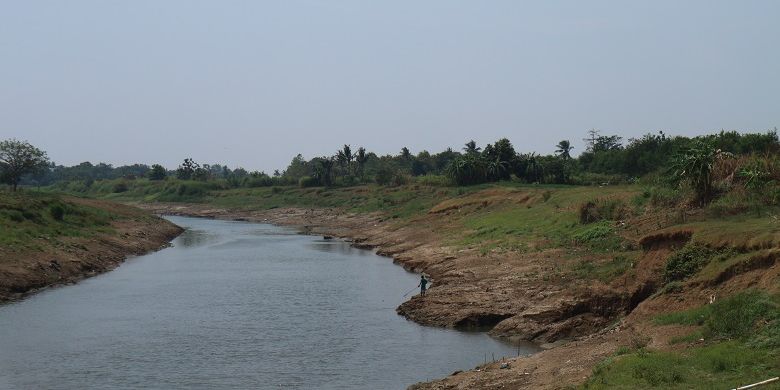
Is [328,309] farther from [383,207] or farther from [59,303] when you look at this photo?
[383,207]

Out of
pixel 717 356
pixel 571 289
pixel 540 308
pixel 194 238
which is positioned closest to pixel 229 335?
pixel 540 308

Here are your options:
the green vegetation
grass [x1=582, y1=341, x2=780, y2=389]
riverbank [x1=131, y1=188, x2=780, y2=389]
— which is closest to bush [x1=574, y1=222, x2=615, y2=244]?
riverbank [x1=131, y1=188, x2=780, y2=389]

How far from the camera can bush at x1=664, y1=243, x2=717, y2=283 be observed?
33.2 m

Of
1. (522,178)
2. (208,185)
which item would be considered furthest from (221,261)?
(208,185)

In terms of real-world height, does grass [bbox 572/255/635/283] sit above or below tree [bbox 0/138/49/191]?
below

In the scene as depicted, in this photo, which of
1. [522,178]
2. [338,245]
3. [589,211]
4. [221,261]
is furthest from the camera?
[522,178]

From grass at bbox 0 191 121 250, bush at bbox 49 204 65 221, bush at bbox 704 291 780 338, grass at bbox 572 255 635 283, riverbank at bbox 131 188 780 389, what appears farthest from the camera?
bush at bbox 49 204 65 221

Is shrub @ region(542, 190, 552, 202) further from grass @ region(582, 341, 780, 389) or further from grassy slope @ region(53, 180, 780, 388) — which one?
grass @ region(582, 341, 780, 389)

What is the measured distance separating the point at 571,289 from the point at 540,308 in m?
2.44

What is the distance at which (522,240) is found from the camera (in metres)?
57.4

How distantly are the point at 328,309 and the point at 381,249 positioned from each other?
34674mm

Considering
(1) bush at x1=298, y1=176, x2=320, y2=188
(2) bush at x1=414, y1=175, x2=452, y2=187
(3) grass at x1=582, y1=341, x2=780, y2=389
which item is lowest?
(3) grass at x1=582, y1=341, x2=780, y2=389

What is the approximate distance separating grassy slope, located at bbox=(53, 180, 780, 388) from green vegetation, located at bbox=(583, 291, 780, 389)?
3cm

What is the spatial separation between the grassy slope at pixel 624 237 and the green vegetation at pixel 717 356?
0.03m
